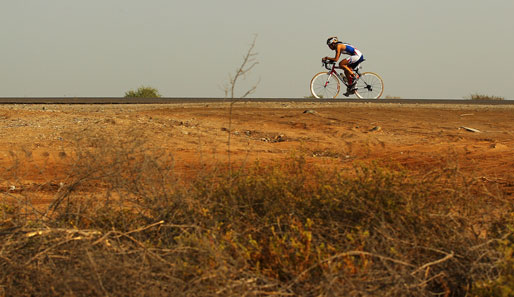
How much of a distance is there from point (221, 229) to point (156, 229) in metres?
0.46

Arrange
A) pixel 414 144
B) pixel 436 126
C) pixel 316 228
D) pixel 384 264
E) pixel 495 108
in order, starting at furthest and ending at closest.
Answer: pixel 495 108 → pixel 436 126 → pixel 414 144 → pixel 316 228 → pixel 384 264

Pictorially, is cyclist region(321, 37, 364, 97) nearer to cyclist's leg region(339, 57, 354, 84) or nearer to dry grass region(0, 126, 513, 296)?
cyclist's leg region(339, 57, 354, 84)

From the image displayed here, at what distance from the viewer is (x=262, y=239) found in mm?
3809

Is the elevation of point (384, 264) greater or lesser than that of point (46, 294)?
greater

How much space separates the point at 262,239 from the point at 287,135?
659 centimetres

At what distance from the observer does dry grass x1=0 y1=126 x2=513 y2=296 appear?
10.6 ft

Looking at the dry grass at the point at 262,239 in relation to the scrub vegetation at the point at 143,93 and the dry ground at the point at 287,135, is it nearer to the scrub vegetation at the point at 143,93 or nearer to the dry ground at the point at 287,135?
the dry ground at the point at 287,135

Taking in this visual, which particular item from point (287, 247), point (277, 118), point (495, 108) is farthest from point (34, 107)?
point (287, 247)

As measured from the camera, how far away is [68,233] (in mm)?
3678

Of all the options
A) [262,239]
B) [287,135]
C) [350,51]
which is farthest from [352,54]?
[262,239]

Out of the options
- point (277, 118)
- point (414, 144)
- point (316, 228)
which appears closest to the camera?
point (316, 228)

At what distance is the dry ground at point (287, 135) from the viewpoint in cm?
754

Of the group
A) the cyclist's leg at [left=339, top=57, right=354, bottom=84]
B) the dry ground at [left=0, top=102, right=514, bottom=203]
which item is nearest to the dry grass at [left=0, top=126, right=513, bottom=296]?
the dry ground at [left=0, top=102, right=514, bottom=203]

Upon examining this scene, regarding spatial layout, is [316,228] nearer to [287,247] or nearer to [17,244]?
[287,247]
